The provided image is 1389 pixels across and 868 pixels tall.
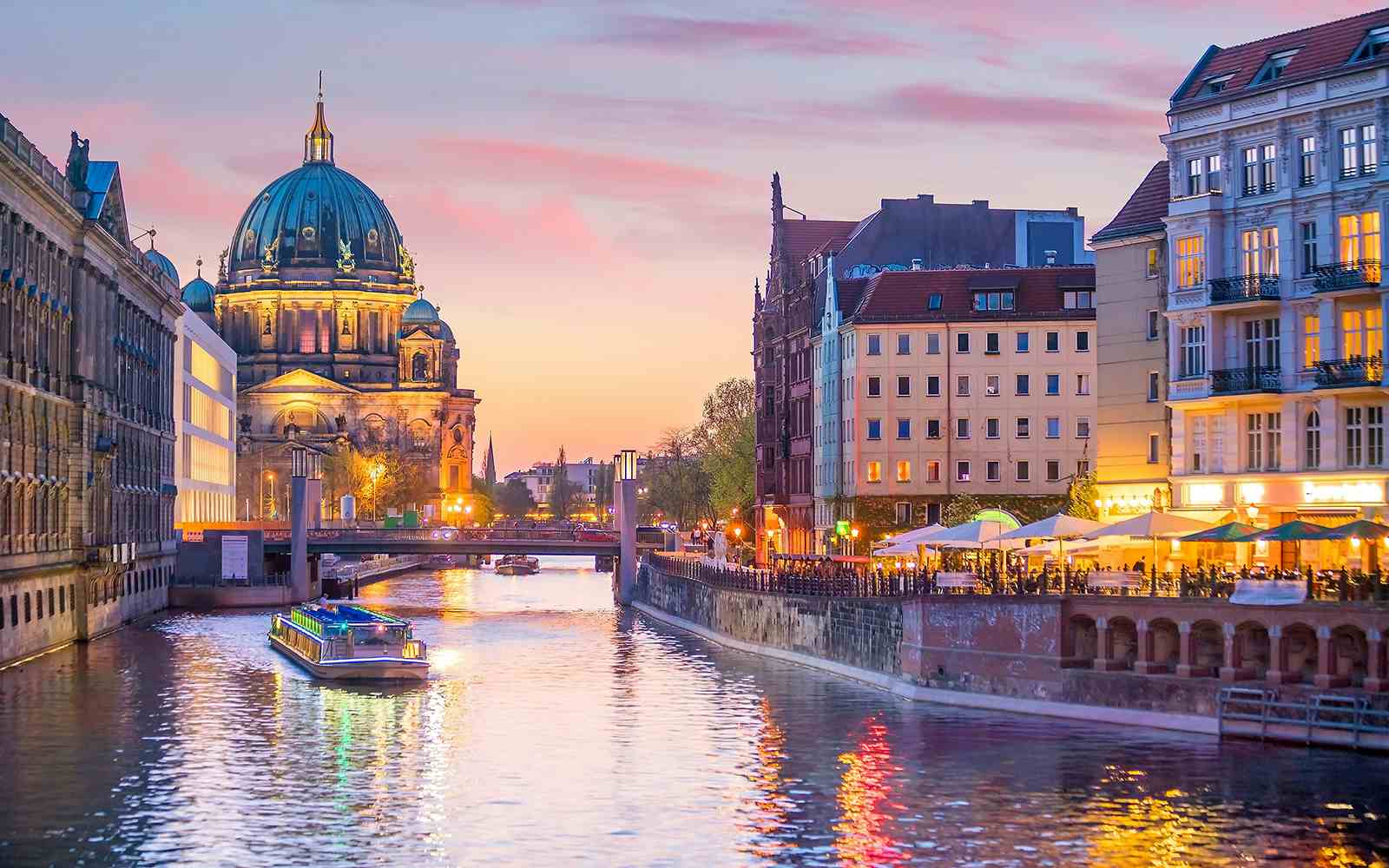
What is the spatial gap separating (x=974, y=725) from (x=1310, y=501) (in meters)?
14.3

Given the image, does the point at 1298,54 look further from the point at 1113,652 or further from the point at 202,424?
the point at 202,424

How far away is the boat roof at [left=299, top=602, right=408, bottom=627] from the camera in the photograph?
288 feet

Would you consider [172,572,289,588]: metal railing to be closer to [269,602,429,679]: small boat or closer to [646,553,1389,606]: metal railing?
[269,602,429,679]: small boat

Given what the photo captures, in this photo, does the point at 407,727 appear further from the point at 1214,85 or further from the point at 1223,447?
the point at 1214,85

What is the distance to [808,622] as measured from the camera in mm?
85438

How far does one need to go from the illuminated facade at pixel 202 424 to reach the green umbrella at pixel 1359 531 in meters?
97.4

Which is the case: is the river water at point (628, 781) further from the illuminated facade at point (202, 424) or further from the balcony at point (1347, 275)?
the illuminated facade at point (202, 424)

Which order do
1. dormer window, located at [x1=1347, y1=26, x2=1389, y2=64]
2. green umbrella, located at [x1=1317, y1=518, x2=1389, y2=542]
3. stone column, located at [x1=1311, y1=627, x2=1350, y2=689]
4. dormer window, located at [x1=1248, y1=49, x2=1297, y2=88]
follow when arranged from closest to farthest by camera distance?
1. stone column, located at [x1=1311, y1=627, x2=1350, y2=689]
2. green umbrella, located at [x1=1317, y1=518, x2=1389, y2=542]
3. dormer window, located at [x1=1347, y1=26, x2=1389, y2=64]
4. dormer window, located at [x1=1248, y1=49, x2=1297, y2=88]

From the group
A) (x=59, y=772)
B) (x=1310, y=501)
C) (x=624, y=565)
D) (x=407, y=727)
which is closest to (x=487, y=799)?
(x=59, y=772)

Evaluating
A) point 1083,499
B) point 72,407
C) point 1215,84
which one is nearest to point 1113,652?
point 1215,84

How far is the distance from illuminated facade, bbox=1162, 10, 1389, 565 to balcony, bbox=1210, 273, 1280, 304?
6cm

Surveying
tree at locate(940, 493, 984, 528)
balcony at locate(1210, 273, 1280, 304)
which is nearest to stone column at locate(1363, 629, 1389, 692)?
balcony at locate(1210, 273, 1280, 304)

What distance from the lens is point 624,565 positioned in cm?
15000

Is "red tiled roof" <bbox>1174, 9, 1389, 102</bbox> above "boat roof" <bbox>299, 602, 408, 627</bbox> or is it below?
above
